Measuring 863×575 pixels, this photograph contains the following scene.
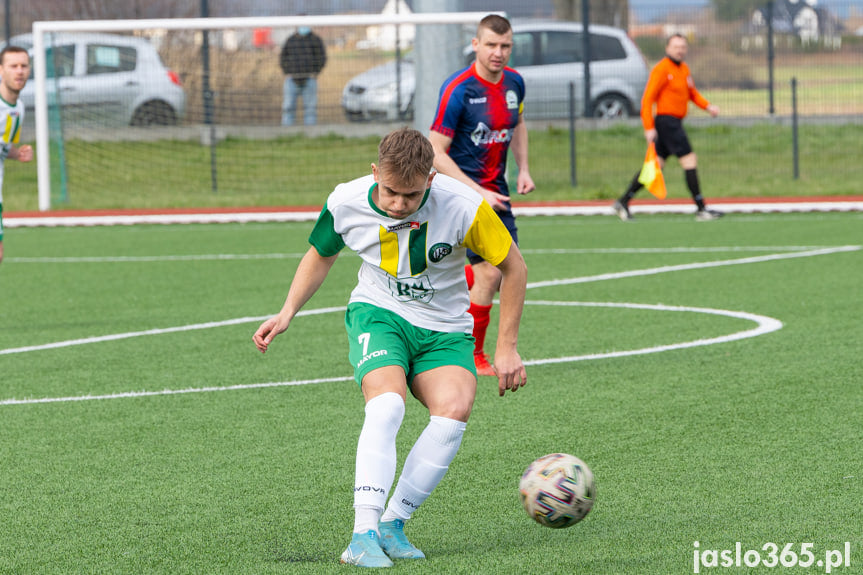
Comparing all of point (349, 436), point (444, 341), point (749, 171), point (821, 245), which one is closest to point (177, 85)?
point (749, 171)

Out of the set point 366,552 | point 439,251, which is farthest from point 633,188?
point 366,552

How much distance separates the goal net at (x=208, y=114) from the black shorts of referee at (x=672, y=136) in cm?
429

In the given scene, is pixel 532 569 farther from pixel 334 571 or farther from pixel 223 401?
pixel 223 401

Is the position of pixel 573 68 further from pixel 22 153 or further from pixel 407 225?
pixel 407 225

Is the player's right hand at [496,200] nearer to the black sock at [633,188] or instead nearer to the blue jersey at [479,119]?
the blue jersey at [479,119]

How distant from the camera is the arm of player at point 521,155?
790cm

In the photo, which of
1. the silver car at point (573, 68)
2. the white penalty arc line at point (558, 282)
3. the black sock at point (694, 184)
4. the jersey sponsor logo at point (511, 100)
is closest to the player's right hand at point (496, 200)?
the jersey sponsor logo at point (511, 100)

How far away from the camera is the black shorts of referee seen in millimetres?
15234

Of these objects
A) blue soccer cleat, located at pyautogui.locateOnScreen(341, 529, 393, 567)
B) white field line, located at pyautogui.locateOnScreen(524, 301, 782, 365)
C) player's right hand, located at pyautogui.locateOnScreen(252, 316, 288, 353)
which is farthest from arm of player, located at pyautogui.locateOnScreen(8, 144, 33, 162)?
blue soccer cleat, located at pyautogui.locateOnScreen(341, 529, 393, 567)

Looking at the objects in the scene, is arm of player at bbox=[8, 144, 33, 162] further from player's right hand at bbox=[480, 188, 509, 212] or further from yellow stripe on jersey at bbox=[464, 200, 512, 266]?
yellow stripe on jersey at bbox=[464, 200, 512, 266]

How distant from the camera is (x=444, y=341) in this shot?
180 inches

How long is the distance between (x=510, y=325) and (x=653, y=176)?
10822 mm

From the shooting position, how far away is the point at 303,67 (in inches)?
757

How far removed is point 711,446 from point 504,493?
108 cm
